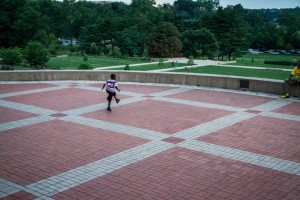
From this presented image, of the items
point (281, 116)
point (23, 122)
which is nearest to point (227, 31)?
point (281, 116)

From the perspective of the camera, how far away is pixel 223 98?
15812mm

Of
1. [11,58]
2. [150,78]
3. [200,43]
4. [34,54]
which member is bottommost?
[150,78]

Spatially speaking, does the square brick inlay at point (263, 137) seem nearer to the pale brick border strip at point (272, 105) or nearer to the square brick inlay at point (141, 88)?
the pale brick border strip at point (272, 105)

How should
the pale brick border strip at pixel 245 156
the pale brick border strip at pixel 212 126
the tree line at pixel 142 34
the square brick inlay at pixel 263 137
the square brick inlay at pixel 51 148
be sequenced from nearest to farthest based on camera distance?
1. the square brick inlay at pixel 51 148
2. the pale brick border strip at pixel 245 156
3. the square brick inlay at pixel 263 137
4. the pale brick border strip at pixel 212 126
5. the tree line at pixel 142 34

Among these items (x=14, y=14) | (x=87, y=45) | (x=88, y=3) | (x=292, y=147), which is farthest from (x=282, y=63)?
(x=88, y=3)

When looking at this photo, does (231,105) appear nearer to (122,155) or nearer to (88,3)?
(122,155)

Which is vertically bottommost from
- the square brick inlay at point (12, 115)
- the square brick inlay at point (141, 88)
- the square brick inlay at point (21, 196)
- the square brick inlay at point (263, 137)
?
the square brick inlay at point (21, 196)

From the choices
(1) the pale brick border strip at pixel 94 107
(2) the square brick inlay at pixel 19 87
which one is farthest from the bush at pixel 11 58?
(1) the pale brick border strip at pixel 94 107

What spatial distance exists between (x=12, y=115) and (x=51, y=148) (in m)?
4.12

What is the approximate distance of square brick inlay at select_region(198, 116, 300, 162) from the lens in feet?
30.4

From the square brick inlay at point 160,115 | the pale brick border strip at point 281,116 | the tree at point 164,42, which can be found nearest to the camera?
the square brick inlay at point 160,115

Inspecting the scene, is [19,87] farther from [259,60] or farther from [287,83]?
[259,60]

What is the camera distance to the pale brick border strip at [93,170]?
23.0ft

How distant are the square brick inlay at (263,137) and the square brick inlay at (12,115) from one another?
610 centimetres
